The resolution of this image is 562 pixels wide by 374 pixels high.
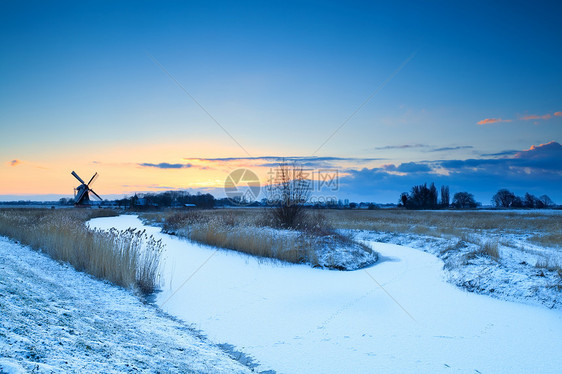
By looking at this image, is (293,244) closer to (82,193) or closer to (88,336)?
(88,336)

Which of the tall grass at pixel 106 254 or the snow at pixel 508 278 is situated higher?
the tall grass at pixel 106 254

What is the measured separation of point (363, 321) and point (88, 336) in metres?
4.53

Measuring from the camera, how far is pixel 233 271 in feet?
36.5

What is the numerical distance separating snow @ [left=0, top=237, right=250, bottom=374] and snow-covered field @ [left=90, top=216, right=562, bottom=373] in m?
0.82

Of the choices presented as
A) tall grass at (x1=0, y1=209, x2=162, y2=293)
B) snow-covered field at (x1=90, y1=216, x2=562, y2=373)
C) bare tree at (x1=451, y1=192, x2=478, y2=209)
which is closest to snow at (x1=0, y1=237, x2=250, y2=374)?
snow-covered field at (x1=90, y1=216, x2=562, y2=373)

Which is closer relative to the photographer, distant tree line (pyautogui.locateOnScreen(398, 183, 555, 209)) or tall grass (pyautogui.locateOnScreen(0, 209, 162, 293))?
tall grass (pyautogui.locateOnScreen(0, 209, 162, 293))

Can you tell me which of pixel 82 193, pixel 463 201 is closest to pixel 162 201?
pixel 82 193

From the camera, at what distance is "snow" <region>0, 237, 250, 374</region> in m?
2.77

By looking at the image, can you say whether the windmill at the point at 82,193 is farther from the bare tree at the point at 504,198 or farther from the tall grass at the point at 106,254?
the bare tree at the point at 504,198

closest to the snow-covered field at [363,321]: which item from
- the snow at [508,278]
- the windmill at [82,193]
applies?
the snow at [508,278]

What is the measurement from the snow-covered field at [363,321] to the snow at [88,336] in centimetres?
82

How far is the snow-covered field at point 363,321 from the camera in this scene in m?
4.76

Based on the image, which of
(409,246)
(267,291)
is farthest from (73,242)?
(409,246)

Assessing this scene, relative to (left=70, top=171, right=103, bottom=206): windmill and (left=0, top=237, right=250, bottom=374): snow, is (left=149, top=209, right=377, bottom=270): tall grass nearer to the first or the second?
(left=0, top=237, right=250, bottom=374): snow
